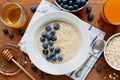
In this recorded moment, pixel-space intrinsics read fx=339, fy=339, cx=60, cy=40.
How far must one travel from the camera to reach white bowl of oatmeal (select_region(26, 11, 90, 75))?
1063 millimetres

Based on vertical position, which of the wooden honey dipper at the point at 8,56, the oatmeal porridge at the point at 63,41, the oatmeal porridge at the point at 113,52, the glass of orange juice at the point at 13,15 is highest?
the glass of orange juice at the point at 13,15

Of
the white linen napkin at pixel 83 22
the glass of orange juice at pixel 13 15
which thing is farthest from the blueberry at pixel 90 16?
the glass of orange juice at pixel 13 15

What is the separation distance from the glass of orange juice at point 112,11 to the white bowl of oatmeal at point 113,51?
49 mm

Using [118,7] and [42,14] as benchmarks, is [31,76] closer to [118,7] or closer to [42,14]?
[42,14]

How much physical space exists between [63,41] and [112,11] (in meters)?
0.19

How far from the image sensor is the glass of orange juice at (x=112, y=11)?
3.55 feet

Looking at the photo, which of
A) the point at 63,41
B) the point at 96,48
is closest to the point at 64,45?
the point at 63,41

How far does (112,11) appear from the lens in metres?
1.09

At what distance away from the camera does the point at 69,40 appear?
1.06 metres

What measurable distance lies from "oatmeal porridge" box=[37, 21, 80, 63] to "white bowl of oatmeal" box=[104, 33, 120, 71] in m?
→ 0.11

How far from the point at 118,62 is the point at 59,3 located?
0.89ft

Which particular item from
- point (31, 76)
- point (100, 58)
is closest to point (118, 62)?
→ point (100, 58)

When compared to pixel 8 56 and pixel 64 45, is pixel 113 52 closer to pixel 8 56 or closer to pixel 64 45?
pixel 64 45

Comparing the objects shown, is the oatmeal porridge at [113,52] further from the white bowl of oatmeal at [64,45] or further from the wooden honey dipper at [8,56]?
the wooden honey dipper at [8,56]
